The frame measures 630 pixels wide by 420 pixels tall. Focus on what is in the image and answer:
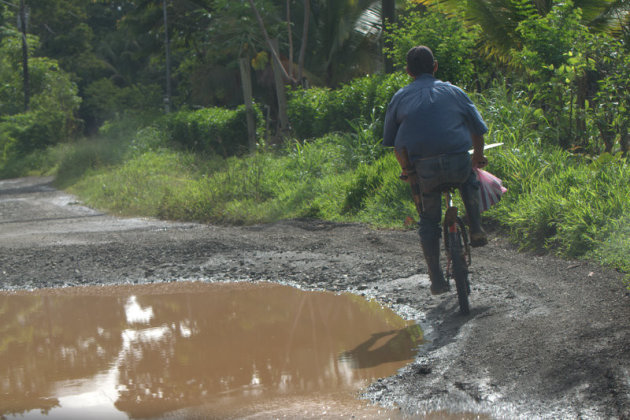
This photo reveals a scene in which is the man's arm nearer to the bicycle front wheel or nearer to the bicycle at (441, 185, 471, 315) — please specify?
the bicycle at (441, 185, 471, 315)

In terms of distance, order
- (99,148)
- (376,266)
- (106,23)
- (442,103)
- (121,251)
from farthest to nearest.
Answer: (106,23) < (99,148) < (121,251) < (376,266) < (442,103)

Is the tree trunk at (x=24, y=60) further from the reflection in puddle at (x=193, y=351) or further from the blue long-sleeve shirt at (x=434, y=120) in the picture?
the blue long-sleeve shirt at (x=434, y=120)

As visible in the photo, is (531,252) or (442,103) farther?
(531,252)

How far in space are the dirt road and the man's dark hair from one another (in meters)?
1.72

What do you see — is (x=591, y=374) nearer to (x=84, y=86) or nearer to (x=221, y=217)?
(x=221, y=217)

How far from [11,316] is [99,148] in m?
18.6

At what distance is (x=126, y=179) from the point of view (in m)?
16.1

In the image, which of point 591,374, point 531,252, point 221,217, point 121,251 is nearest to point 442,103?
point 591,374

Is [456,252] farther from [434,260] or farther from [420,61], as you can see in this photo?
[420,61]

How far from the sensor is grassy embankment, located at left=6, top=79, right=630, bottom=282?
260 inches

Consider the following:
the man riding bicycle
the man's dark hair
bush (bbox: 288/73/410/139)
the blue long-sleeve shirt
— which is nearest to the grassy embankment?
bush (bbox: 288/73/410/139)

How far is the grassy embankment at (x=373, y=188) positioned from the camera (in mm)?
6602

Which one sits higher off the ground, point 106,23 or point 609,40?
point 106,23

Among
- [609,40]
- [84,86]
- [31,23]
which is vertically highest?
[31,23]
